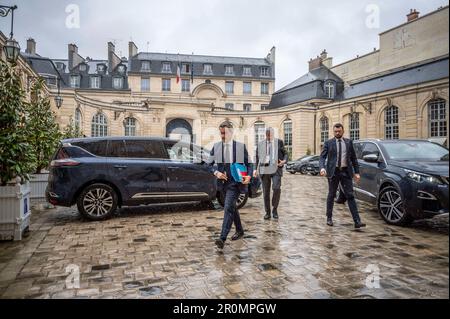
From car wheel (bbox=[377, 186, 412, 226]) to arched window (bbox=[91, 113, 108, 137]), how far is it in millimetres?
29416

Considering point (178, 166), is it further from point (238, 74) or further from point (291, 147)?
point (238, 74)

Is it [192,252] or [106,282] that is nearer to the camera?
[106,282]

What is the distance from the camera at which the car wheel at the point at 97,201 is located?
6.29 meters

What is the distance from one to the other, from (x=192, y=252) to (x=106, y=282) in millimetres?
1307

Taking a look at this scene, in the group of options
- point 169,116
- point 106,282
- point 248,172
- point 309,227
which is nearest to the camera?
point 106,282

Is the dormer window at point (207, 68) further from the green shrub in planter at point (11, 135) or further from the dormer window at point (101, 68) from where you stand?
the green shrub in planter at point (11, 135)

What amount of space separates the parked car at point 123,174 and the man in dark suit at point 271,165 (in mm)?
449

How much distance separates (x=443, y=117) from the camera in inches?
66.2

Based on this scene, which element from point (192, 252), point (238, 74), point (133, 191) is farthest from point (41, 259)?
point (238, 74)

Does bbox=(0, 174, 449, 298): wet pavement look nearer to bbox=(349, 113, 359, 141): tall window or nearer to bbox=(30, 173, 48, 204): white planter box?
bbox=(30, 173, 48, 204): white planter box

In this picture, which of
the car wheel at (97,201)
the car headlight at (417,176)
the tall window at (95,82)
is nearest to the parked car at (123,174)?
the car wheel at (97,201)

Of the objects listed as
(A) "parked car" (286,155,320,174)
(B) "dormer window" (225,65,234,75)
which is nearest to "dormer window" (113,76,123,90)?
(B) "dormer window" (225,65,234,75)

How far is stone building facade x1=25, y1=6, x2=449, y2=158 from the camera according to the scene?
2.70 m

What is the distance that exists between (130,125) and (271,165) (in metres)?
29.2
